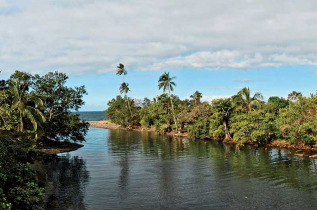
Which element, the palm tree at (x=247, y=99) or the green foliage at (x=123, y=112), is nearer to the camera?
the palm tree at (x=247, y=99)

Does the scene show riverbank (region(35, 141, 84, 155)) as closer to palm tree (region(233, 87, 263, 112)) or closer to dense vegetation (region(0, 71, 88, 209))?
dense vegetation (region(0, 71, 88, 209))

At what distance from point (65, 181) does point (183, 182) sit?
43.2 ft

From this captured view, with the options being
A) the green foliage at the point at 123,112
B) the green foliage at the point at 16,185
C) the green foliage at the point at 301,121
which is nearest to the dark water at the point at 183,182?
the green foliage at the point at 16,185

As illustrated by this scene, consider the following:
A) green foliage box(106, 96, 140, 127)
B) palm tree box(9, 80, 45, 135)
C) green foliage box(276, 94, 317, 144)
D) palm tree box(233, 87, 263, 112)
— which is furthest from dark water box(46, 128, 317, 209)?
green foliage box(106, 96, 140, 127)

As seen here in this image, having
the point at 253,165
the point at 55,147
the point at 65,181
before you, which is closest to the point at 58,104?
the point at 55,147

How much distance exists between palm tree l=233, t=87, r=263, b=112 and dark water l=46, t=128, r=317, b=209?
66.8ft

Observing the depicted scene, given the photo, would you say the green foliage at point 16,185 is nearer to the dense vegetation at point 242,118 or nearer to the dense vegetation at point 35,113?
the dense vegetation at point 35,113

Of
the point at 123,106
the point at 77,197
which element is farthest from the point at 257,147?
the point at 123,106

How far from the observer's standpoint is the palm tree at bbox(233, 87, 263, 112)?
220ft

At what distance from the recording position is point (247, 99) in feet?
222

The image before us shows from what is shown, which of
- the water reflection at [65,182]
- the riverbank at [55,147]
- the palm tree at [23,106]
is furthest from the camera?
the riverbank at [55,147]

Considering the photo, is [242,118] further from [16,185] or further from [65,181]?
[16,185]

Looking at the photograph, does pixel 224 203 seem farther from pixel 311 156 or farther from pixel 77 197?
pixel 311 156

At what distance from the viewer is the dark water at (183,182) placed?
24.0 metres
